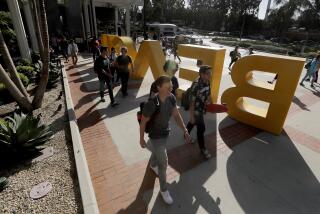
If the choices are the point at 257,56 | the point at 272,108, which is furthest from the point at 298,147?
the point at 257,56

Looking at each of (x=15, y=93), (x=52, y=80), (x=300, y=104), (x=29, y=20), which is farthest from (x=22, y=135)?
(x=29, y=20)

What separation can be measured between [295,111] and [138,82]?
6.50m

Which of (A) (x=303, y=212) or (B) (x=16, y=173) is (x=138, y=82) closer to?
(B) (x=16, y=173)

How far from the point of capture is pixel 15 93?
18.8 feet

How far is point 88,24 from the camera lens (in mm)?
19703

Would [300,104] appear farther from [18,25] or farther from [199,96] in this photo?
[18,25]

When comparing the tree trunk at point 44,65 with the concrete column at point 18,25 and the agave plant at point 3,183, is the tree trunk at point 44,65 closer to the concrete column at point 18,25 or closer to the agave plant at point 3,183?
the agave plant at point 3,183

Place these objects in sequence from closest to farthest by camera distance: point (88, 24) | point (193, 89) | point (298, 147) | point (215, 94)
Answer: point (193, 89) < point (298, 147) < point (215, 94) < point (88, 24)

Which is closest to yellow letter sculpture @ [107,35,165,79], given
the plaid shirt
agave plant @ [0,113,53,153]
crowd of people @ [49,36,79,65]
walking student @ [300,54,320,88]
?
crowd of people @ [49,36,79,65]

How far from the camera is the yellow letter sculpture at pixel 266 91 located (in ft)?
16.5

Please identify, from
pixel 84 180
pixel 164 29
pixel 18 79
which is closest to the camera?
pixel 84 180

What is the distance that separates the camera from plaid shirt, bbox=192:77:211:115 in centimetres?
405

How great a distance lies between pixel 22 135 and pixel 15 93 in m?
2.33

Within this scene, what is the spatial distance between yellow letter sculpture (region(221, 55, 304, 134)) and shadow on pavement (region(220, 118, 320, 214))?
674mm
